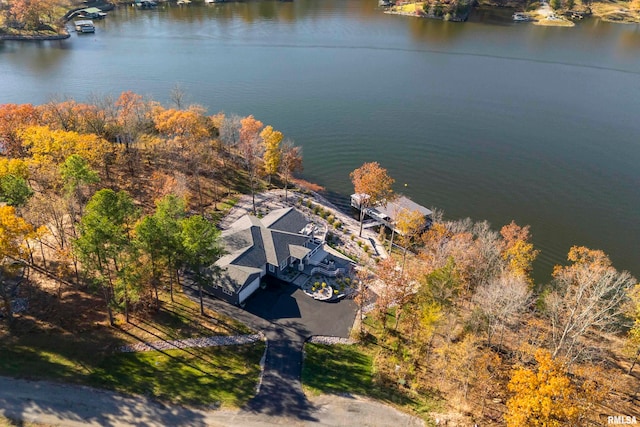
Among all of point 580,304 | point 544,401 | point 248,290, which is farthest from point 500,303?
point 248,290

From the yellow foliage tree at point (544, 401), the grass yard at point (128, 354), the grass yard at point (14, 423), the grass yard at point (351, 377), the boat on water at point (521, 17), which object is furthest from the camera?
the boat on water at point (521, 17)

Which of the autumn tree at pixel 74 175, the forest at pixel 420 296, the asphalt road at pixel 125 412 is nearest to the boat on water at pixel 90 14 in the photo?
the forest at pixel 420 296

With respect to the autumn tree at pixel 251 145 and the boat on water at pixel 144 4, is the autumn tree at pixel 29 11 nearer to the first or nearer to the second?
the boat on water at pixel 144 4

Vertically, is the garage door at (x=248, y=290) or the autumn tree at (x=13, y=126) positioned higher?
the autumn tree at (x=13, y=126)

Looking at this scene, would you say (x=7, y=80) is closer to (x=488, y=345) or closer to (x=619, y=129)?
(x=488, y=345)

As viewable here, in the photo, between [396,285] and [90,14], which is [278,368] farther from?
[90,14]

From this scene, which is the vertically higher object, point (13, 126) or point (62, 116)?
point (62, 116)

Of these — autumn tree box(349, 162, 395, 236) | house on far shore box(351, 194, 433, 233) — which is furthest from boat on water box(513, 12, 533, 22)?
autumn tree box(349, 162, 395, 236)
